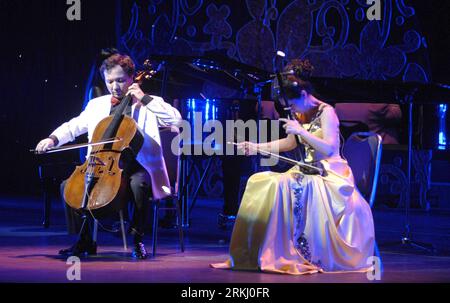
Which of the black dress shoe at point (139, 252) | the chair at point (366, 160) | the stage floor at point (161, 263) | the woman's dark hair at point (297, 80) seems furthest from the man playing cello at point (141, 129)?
the chair at point (366, 160)

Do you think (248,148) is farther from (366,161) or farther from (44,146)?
(44,146)

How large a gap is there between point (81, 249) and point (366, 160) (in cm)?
172

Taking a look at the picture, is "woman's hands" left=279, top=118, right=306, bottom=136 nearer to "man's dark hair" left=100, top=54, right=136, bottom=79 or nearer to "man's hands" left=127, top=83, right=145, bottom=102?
"man's hands" left=127, top=83, right=145, bottom=102

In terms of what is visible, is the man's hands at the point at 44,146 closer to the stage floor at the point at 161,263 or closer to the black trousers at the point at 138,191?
the black trousers at the point at 138,191

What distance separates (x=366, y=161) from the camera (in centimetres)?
469

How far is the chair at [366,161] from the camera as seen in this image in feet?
15.2

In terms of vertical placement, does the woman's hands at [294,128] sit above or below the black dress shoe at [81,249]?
above

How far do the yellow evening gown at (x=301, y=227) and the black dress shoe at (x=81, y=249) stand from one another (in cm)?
85

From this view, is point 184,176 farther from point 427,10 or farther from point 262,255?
point 427,10

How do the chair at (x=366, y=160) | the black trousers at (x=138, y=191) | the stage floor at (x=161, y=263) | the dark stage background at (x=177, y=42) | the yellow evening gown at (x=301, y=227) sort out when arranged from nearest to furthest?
1. the stage floor at (x=161, y=263)
2. the yellow evening gown at (x=301, y=227)
3. the black trousers at (x=138, y=191)
4. the chair at (x=366, y=160)
5. the dark stage background at (x=177, y=42)

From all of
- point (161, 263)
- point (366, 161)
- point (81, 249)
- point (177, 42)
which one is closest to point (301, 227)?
point (366, 161)

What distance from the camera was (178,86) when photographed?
22.6ft

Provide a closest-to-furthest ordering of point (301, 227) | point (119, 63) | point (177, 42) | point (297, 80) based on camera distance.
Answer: point (301, 227) → point (297, 80) → point (119, 63) → point (177, 42)

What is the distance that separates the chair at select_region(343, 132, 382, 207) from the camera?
4641mm
